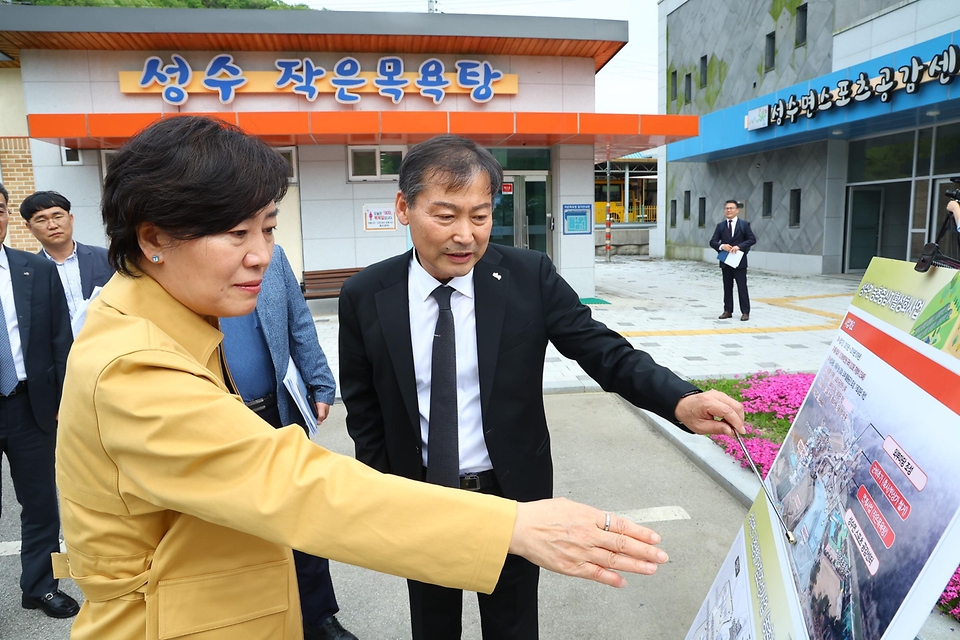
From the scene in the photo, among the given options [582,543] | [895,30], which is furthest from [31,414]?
[895,30]

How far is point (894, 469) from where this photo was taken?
3.50ft

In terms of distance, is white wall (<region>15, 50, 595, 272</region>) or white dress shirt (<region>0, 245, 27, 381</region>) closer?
white dress shirt (<region>0, 245, 27, 381</region>)

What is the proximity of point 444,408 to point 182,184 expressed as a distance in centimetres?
105

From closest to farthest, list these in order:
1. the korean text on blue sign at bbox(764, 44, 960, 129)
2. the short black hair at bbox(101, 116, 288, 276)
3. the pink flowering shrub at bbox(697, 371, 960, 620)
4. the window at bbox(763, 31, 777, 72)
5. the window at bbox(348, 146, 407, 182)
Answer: the short black hair at bbox(101, 116, 288, 276), the pink flowering shrub at bbox(697, 371, 960, 620), the korean text on blue sign at bbox(764, 44, 960, 129), the window at bbox(348, 146, 407, 182), the window at bbox(763, 31, 777, 72)

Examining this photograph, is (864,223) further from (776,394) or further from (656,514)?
(656,514)

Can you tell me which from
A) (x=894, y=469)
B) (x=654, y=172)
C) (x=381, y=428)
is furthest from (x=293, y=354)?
(x=654, y=172)

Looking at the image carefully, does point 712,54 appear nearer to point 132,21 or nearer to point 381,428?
point 132,21

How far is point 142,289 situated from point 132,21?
412 inches

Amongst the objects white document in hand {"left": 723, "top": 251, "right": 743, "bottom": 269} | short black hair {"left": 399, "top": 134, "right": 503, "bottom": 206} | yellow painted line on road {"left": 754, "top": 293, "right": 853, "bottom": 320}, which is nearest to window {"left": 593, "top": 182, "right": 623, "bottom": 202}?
yellow painted line on road {"left": 754, "top": 293, "right": 853, "bottom": 320}

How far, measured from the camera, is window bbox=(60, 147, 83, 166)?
10320mm

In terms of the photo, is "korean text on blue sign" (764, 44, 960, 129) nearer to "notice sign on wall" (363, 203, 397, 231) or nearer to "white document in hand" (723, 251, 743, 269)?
"white document in hand" (723, 251, 743, 269)

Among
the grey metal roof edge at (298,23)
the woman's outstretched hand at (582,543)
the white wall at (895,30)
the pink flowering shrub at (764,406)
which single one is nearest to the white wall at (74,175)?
the grey metal roof edge at (298,23)

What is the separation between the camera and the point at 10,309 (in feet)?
9.97

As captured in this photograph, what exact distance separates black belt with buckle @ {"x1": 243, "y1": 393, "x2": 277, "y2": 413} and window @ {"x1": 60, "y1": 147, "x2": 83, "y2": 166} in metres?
9.98
